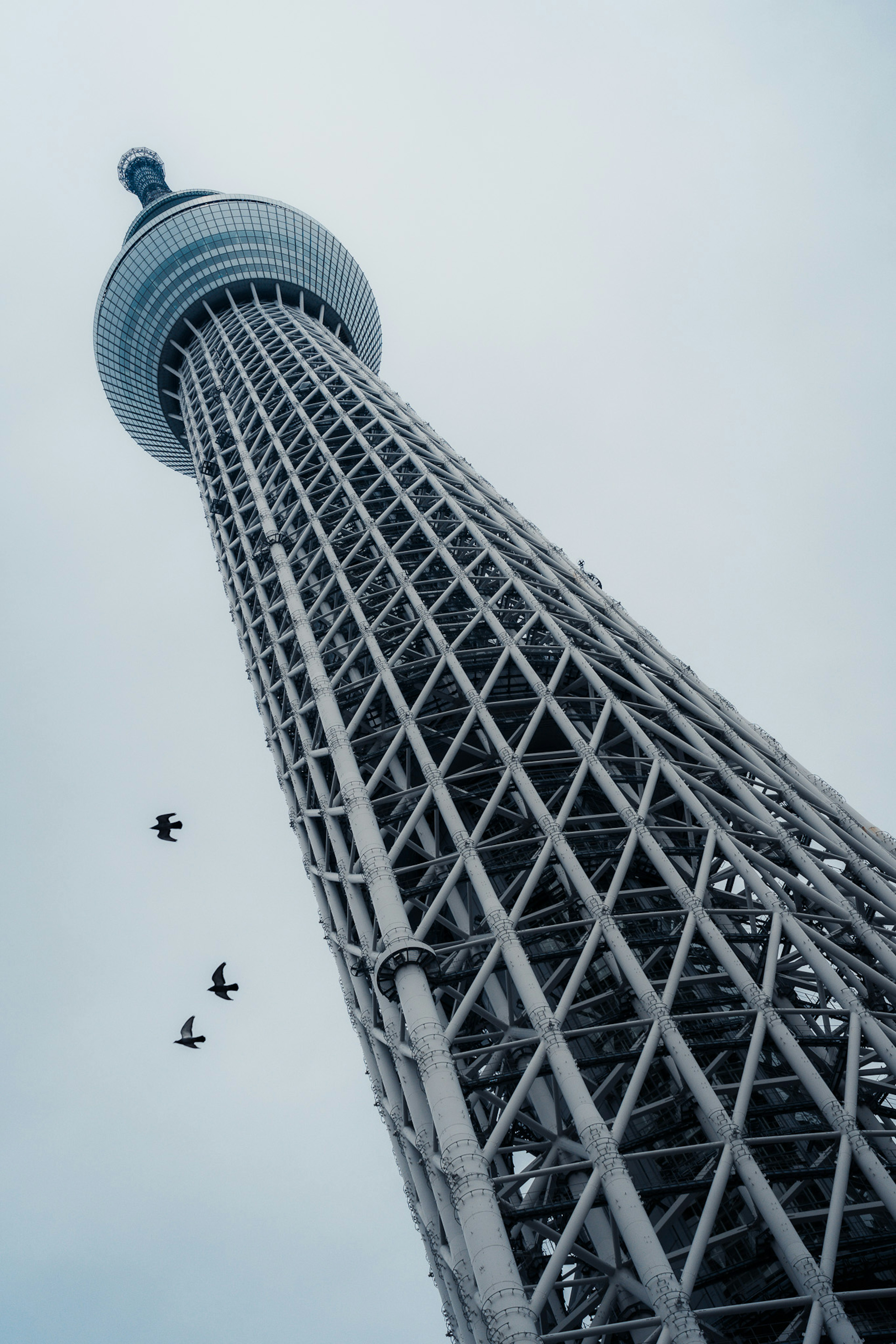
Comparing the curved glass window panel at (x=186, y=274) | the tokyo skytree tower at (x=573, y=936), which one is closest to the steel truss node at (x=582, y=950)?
the tokyo skytree tower at (x=573, y=936)

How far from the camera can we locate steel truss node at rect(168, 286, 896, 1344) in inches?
696

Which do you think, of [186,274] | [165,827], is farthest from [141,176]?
[165,827]

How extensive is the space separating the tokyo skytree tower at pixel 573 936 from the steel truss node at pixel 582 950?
0.10 m

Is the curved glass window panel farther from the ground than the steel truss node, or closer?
farther from the ground

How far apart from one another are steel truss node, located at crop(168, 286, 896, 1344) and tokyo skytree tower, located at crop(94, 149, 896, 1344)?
0.31 ft

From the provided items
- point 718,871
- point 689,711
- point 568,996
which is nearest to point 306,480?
point 689,711

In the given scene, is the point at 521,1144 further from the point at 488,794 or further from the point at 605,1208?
the point at 488,794

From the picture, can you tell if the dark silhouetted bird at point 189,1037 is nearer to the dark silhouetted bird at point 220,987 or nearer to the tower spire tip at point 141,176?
the dark silhouetted bird at point 220,987

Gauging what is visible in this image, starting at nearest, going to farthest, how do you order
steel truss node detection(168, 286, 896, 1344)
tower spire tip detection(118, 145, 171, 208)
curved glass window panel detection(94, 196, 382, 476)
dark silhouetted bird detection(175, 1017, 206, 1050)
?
steel truss node detection(168, 286, 896, 1344) < dark silhouetted bird detection(175, 1017, 206, 1050) < curved glass window panel detection(94, 196, 382, 476) < tower spire tip detection(118, 145, 171, 208)

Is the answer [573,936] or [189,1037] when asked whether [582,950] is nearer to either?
[573,936]

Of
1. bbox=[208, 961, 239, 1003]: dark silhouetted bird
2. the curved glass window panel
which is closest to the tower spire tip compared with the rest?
the curved glass window panel

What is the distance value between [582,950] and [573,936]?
3.86 m

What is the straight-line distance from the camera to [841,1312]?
50.9 ft

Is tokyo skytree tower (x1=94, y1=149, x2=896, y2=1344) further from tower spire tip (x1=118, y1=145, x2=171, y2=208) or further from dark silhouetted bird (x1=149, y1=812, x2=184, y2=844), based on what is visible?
tower spire tip (x1=118, y1=145, x2=171, y2=208)
